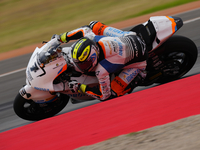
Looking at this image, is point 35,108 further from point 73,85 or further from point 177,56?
point 177,56

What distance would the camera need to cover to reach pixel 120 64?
385 cm

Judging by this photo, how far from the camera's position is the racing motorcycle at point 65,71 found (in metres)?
3.68

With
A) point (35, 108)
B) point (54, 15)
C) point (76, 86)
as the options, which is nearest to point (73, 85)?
point (76, 86)

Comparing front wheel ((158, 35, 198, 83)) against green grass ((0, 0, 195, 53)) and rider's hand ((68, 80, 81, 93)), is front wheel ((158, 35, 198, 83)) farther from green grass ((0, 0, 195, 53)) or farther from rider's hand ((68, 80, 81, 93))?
green grass ((0, 0, 195, 53))

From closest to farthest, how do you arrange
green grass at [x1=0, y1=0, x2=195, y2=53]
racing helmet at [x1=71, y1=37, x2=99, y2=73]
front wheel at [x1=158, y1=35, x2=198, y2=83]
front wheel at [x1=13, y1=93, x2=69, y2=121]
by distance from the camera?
racing helmet at [x1=71, y1=37, x2=99, y2=73] < front wheel at [x1=13, y1=93, x2=69, y2=121] < front wheel at [x1=158, y1=35, x2=198, y2=83] < green grass at [x1=0, y1=0, x2=195, y2=53]

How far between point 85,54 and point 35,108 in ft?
4.28

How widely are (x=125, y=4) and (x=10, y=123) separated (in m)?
9.76

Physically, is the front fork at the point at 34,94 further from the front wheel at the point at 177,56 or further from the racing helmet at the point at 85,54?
the front wheel at the point at 177,56

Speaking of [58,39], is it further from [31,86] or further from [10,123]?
[10,123]

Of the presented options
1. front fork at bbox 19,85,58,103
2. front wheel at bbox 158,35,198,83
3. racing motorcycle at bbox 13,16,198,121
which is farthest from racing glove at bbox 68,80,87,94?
front wheel at bbox 158,35,198,83

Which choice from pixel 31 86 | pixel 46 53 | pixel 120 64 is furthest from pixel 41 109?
pixel 120 64

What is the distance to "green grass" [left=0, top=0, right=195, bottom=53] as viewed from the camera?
1084 cm

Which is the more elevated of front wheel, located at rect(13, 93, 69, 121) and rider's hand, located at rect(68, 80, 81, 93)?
rider's hand, located at rect(68, 80, 81, 93)

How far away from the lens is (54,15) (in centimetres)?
1381
